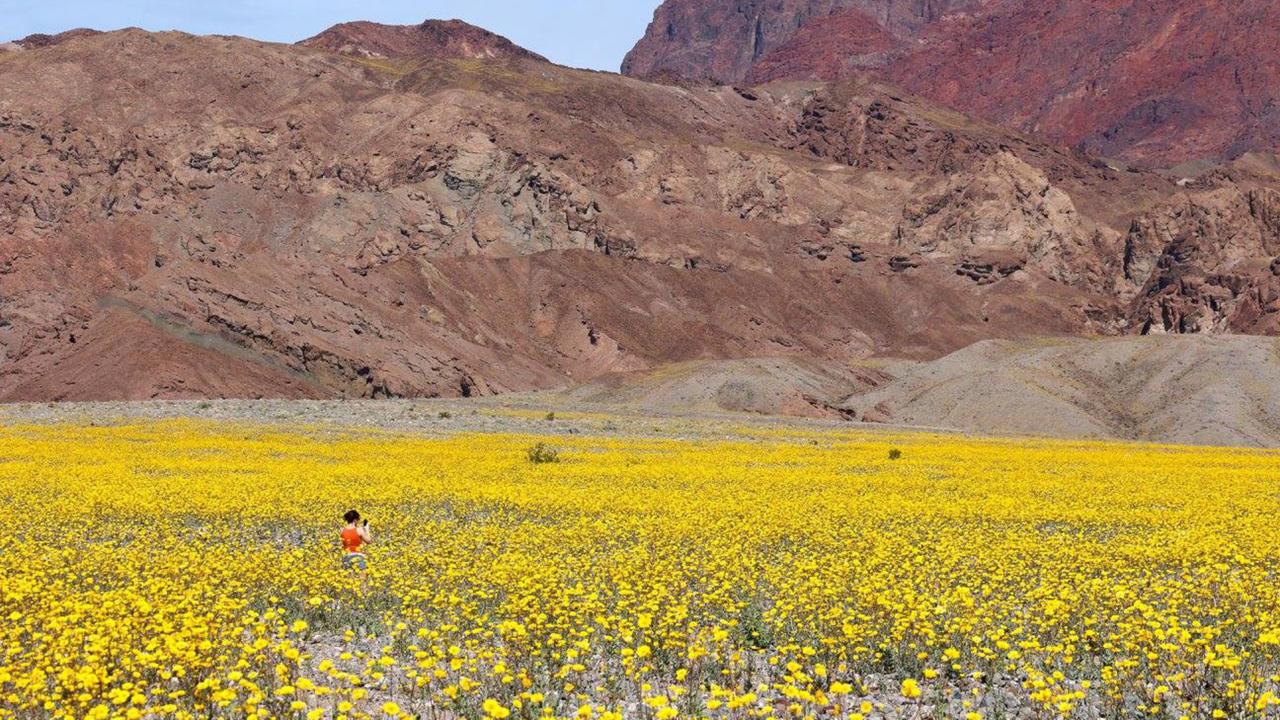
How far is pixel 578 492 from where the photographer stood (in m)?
26.3

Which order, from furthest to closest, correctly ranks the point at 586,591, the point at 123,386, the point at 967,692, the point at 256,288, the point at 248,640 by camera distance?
1. the point at 256,288
2. the point at 123,386
3. the point at 586,591
4. the point at 248,640
5. the point at 967,692

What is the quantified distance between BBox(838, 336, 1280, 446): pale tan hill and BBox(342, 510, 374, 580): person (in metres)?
63.4

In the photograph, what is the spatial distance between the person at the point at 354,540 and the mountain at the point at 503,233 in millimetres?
73601

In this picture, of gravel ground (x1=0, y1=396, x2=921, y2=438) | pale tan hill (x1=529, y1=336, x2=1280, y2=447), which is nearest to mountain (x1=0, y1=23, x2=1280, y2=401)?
pale tan hill (x1=529, y1=336, x2=1280, y2=447)

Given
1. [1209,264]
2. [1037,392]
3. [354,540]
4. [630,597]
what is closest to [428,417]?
[1037,392]

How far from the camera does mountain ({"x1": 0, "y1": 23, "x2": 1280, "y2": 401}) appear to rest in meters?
102

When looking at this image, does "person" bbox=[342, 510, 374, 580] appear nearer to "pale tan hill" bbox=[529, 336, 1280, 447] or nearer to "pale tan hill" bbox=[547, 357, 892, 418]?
"pale tan hill" bbox=[529, 336, 1280, 447]

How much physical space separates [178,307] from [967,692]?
88.5 metres

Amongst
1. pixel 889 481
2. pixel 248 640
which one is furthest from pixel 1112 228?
pixel 248 640

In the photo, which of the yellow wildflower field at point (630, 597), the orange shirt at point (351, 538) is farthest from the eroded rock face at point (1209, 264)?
the orange shirt at point (351, 538)

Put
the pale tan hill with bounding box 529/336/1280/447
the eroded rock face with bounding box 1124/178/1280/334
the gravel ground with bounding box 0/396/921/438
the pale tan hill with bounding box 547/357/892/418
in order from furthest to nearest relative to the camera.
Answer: the eroded rock face with bounding box 1124/178/1280/334
the pale tan hill with bounding box 547/357/892/418
the pale tan hill with bounding box 529/336/1280/447
the gravel ground with bounding box 0/396/921/438

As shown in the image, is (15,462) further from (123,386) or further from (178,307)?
(178,307)

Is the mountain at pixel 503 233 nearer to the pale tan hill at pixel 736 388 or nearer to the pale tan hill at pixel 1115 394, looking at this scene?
the pale tan hill at pixel 736 388

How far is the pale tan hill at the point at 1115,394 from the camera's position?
7156 cm
